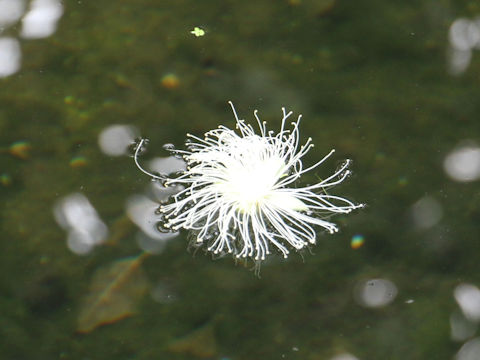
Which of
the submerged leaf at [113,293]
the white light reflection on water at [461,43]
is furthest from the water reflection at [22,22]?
the white light reflection on water at [461,43]

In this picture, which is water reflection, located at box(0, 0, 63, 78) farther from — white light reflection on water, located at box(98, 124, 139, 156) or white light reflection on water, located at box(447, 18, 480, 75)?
white light reflection on water, located at box(447, 18, 480, 75)

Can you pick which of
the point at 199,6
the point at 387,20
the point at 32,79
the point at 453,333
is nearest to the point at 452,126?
the point at 387,20

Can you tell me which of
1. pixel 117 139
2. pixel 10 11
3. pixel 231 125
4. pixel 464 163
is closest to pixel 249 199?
pixel 231 125

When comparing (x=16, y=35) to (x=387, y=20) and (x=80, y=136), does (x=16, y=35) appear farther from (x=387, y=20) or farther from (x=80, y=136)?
(x=387, y=20)

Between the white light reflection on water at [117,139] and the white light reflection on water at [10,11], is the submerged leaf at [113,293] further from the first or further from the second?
the white light reflection on water at [10,11]

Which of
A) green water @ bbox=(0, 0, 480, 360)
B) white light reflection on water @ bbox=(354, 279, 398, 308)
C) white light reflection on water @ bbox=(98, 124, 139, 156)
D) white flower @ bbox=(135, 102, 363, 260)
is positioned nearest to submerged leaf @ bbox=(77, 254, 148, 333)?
green water @ bbox=(0, 0, 480, 360)
